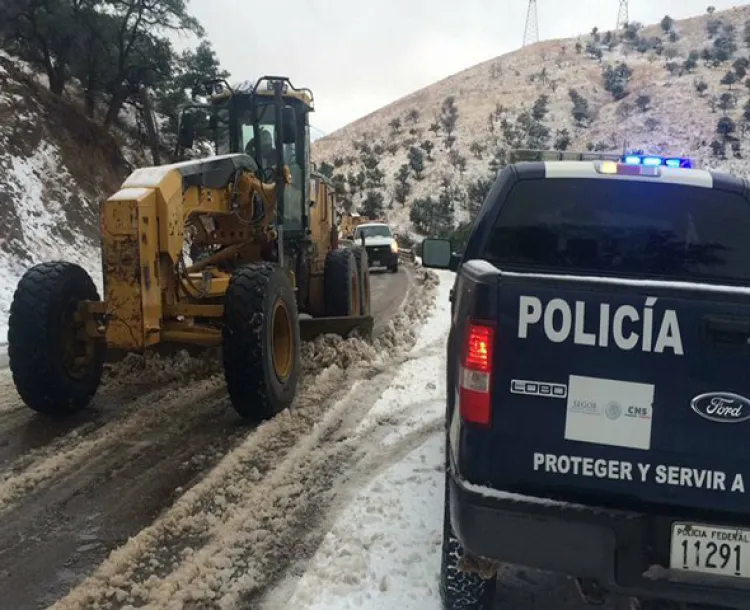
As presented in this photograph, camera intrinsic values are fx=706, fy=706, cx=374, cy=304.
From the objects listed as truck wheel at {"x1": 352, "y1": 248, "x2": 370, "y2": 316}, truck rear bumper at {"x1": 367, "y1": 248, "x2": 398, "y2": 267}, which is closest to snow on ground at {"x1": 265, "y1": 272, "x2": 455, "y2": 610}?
truck wheel at {"x1": 352, "y1": 248, "x2": 370, "y2": 316}

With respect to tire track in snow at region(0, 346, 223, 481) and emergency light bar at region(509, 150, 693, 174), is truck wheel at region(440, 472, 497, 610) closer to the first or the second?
emergency light bar at region(509, 150, 693, 174)

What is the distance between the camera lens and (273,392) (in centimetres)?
587

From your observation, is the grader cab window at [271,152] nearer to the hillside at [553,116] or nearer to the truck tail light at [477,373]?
the truck tail light at [477,373]

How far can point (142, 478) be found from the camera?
492 cm

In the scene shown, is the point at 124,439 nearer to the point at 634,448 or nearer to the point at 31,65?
the point at 634,448

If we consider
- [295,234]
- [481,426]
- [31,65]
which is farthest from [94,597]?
[31,65]

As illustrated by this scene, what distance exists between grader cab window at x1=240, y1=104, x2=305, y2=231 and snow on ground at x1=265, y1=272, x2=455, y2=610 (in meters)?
3.26

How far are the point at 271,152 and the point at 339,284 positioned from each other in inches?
81.5

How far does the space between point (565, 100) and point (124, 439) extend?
4664cm

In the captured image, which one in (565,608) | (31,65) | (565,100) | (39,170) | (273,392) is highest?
(565,100)

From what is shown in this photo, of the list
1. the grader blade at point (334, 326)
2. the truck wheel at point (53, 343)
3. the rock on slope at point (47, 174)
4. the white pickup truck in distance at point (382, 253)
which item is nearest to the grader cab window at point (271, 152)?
the grader blade at point (334, 326)

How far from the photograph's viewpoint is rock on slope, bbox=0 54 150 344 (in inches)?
615

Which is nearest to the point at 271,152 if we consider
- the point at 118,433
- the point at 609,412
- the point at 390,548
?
the point at 118,433

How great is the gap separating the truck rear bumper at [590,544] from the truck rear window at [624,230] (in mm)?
1415
